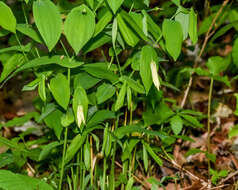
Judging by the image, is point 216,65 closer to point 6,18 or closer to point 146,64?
point 146,64

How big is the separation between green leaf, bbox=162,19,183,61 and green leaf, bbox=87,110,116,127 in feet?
1.10

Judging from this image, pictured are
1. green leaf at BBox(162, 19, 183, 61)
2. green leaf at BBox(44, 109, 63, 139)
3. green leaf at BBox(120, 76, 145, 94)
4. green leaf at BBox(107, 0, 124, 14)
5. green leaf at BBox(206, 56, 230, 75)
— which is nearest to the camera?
green leaf at BBox(107, 0, 124, 14)

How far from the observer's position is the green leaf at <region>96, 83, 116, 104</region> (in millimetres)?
1276

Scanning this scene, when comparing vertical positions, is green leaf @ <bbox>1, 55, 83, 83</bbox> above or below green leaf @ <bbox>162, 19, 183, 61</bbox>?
below

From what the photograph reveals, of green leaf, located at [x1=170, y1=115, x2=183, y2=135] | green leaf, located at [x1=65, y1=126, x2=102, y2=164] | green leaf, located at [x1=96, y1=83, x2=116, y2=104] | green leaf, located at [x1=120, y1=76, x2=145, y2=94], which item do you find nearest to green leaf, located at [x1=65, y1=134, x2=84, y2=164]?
green leaf, located at [x1=65, y1=126, x2=102, y2=164]

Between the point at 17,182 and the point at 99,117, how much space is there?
13.7 inches

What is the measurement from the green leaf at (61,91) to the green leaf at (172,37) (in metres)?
0.33

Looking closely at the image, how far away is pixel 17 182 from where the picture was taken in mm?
1149

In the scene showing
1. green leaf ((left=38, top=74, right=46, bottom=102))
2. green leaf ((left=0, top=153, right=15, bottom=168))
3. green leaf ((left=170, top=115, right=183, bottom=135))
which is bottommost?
green leaf ((left=170, top=115, right=183, bottom=135))

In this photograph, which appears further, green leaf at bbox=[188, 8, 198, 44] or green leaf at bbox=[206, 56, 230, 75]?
green leaf at bbox=[206, 56, 230, 75]

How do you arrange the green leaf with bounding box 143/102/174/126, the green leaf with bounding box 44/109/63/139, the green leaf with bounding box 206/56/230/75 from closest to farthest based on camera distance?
the green leaf with bounding box 44/109/63/139, the green leaf with bounding box 143/102/174/126, the green leaf with bounding box 206/56/230/75

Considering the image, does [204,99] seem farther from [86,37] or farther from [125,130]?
[86,37]

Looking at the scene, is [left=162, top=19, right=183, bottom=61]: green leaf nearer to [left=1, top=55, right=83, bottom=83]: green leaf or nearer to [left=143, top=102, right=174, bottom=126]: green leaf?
[left=1, top=55, right=83, bottom=83]: green leaf

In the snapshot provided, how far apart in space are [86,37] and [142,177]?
1078 millimetres
